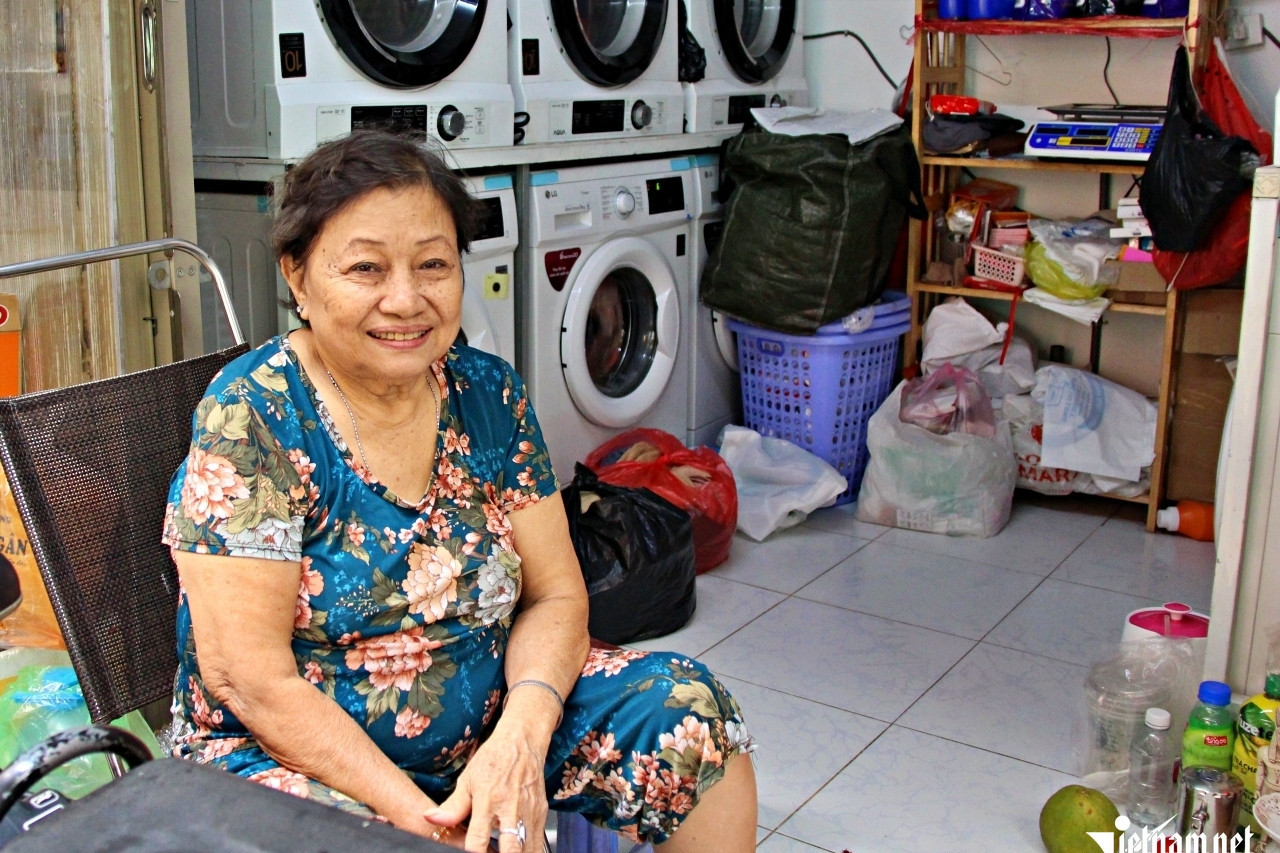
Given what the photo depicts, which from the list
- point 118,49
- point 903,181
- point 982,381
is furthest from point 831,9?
point 118,49

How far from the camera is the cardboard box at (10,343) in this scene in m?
2.04

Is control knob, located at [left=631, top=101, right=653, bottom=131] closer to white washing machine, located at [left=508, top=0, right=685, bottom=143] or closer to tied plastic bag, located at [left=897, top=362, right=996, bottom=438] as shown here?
white washing machine, located at [left=508, top=0, right=685, bottom=143]

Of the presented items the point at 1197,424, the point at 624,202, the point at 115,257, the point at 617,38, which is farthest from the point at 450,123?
the point at 1197,424

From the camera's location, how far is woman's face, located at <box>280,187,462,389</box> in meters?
1.43

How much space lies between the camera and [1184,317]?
11.4 feet

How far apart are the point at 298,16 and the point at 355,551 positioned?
4.70ft

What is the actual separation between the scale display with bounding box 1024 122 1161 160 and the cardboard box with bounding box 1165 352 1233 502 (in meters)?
0.57

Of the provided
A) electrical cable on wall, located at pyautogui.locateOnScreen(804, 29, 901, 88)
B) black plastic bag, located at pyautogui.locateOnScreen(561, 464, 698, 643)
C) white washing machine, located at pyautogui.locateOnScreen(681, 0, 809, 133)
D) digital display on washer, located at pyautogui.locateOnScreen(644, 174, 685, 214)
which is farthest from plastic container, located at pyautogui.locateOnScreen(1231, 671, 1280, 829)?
electrical cable on wall, located at pyautogui.locateOnScreen(804, 29, 901, 88)

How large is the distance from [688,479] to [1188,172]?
4.51 ft

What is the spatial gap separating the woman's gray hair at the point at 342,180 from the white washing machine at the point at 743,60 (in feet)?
7.36

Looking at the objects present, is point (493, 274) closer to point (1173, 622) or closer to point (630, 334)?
point (630, 334)

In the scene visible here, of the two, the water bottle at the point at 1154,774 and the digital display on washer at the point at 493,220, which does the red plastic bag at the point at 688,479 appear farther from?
the water bottle at the point at 1154,774

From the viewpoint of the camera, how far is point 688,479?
10.6 ft

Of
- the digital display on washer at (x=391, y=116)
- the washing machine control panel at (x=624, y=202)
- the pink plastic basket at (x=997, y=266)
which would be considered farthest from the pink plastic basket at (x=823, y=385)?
the digital display on washer at (x=391, y=116)
